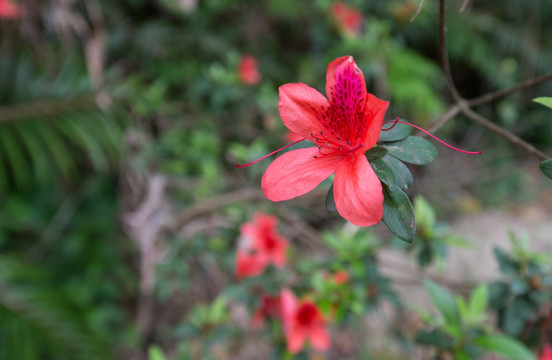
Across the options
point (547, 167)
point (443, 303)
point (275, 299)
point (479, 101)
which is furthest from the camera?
point (275, 299)

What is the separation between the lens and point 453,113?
1.98ft

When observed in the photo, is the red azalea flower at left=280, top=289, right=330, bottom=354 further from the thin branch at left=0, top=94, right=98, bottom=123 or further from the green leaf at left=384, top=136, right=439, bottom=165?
the thin branch at left=0, top=94, right=98, bottom=123

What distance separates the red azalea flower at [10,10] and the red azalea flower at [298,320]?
2.03 m

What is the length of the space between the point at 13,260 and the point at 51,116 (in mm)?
769

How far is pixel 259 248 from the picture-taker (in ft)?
4.19

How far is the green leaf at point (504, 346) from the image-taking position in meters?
0.73

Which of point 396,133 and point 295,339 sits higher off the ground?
point 396,133

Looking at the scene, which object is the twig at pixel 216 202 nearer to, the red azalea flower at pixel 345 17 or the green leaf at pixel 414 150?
the green leaf at pixel 414 150

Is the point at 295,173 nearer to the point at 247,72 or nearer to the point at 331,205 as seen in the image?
the point at 331,205

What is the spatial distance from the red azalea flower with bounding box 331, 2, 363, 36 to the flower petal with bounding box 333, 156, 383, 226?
1.77 meters

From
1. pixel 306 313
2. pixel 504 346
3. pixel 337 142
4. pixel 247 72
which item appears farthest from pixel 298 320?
pixel 247 72

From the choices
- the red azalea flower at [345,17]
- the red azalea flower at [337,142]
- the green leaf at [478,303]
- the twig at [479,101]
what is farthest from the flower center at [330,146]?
the red azalea flower at [345,17]

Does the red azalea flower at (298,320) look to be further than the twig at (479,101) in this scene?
Yes

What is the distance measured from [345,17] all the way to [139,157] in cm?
129
